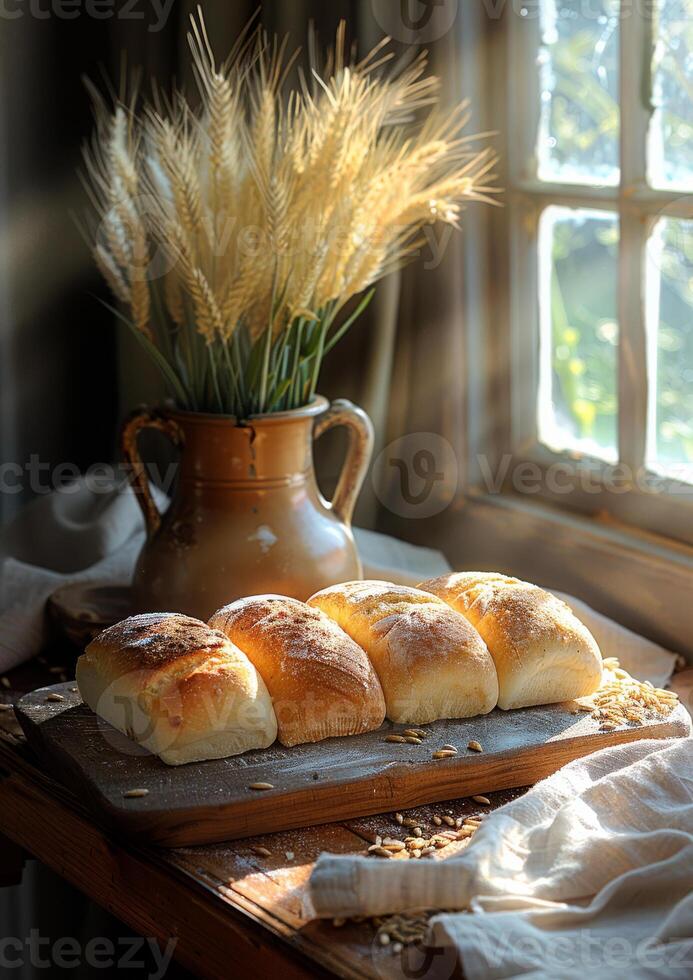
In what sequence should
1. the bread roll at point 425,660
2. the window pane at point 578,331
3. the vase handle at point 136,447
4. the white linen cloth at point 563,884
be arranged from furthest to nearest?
the window pane at point 578,331
the vase handle at point 136,447
the bread roll at point 425,660
the white linen cloth at point 563,884

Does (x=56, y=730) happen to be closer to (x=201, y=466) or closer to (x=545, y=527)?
(x=201, y=466)

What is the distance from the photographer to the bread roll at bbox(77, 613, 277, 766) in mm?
992

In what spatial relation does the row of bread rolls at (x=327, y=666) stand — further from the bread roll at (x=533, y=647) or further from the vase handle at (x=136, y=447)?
the vase handle at (x=136, y=447)

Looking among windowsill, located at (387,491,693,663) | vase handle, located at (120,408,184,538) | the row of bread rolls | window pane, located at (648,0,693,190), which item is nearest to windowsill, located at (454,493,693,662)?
windowsill, located at (387,491,693,663)

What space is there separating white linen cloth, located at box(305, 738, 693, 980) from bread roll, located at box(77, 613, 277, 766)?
0.17 meters

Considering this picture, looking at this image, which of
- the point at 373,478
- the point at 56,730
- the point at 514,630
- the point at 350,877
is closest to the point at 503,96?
the point at 373,478

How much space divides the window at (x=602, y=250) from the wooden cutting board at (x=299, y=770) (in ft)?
1.52

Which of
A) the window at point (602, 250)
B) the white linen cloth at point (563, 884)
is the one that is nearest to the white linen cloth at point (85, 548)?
the window at point (602, 250)

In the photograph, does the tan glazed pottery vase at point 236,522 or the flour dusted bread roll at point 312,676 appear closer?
the flour dusted bread roll at point 312,676

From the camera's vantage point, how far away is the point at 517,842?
0.91 metres

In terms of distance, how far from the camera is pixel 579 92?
151 centimetres

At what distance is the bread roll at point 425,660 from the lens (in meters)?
1.06

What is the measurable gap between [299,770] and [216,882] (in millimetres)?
119

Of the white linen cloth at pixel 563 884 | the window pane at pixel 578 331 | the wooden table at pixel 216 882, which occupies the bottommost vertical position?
the wooden table at pixel 216 882
